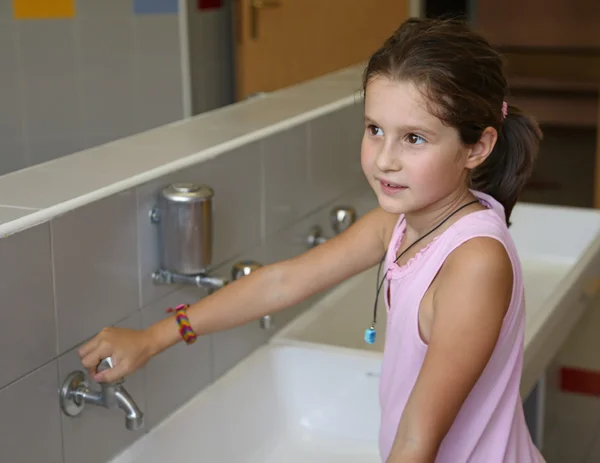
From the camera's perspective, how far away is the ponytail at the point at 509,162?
4.00 ft

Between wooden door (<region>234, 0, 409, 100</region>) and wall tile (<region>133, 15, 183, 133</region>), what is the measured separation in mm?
540

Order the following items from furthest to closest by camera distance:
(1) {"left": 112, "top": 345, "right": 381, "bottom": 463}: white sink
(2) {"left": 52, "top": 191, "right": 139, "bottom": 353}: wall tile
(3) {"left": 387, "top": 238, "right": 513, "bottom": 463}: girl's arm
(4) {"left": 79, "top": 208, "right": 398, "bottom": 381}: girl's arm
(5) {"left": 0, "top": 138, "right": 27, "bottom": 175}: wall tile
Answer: (5) {"left": 0, "top": 138, "right": 27, "bottom": 175}: wall tile → (1) {"left": 112, "top": 345, "right": 381, "bottom": 463}: white sink → (4) {"left": 79, "top": 208, "right": 398, "bottom": 381}: girl's arm → (2) {"left": 52, "top": 191, "right": 139, "bottom": 353}: wall tile → (3) {"left": 387, "top": 238, "right": 513, "bottom": 463}: girl's arm

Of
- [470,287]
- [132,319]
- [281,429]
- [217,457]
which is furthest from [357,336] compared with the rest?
[470,287]

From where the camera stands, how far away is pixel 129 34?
3.60 m

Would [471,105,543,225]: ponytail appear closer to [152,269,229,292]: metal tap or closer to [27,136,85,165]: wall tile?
[152,269,229,292]: metal tap

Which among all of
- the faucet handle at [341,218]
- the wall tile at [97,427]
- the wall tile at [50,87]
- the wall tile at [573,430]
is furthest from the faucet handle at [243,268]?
the wall tile at [50,87]

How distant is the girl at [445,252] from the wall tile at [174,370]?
0.46 ft

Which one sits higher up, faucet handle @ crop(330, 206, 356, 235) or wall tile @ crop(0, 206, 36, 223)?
wall tile @ crop(0, 206, 36, 223)

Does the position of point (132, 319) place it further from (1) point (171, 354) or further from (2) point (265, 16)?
(2) point (265, 16)

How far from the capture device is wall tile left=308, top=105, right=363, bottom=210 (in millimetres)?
1931

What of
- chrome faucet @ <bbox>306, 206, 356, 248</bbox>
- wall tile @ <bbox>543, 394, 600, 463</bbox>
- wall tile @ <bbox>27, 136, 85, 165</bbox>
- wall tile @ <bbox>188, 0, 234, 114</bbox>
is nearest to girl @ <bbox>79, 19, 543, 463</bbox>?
chrome faucet @ <bbox>306, 206, 356, 248</bbox>

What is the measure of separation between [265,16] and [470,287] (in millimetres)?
3316

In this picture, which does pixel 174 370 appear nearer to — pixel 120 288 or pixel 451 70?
pixel 120 288

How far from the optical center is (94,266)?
128cm
